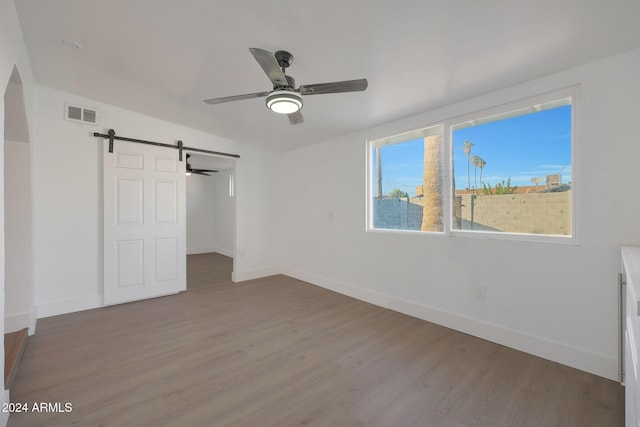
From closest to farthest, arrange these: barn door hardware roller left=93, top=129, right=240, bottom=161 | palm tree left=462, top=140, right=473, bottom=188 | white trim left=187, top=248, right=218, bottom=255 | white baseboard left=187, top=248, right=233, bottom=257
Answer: palm tree left=462, top=140, right=473, bottom=188
barn door hardware roller left=93, top=129, right=240, bottom=161
white baseboard left=187, top=248, right=233, bottom=257
white trim left=187, top=248, right=218, bottom=255

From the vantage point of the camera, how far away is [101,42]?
2.31 m

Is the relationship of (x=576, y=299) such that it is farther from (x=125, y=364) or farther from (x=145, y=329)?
(x=145, y=329)

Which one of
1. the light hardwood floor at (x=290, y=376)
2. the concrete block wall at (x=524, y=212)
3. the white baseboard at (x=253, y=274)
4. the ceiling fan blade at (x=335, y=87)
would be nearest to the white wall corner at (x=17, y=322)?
the light hardwood floor at (x=290, y=376)

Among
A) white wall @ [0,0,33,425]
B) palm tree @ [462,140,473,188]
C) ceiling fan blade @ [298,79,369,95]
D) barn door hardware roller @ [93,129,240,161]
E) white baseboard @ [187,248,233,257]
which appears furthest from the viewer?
white baseboard @ [187,248,233,257]

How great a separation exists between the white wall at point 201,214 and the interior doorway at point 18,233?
15.6ft

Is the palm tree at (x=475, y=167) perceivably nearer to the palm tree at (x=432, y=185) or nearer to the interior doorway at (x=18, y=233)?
the palm tree at (x=432, y=185)

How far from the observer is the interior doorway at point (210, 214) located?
742 cm

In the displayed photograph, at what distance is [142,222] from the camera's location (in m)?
3.83

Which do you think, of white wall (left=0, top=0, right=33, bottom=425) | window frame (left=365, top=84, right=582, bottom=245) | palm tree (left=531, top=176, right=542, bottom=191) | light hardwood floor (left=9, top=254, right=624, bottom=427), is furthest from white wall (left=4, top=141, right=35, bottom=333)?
palm tree (left=531, top=176, right=542, bottom=191)

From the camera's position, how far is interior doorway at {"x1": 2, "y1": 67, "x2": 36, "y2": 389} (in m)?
2.64

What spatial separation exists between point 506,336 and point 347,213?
2.34 m

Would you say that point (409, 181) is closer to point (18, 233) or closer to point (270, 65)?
point (270, 65)

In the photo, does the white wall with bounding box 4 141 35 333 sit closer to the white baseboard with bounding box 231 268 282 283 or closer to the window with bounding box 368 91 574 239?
the white baseboard with bounding box 231 268 282 283

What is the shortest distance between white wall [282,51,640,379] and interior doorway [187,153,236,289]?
187 inches
